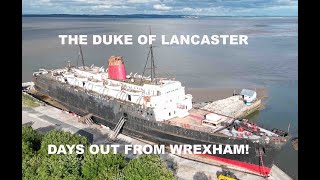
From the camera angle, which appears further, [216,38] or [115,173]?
[216,38]

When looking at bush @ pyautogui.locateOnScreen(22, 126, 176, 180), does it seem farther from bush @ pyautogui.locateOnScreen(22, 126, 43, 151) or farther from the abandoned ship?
the abandoned ship

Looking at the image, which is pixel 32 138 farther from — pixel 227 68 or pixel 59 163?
pixel 227 68

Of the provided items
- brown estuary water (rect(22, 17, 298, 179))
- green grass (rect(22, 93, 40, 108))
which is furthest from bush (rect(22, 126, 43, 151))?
brown estuary water (rect(22, 17, 298, 179))

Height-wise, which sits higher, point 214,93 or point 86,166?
point 214,93

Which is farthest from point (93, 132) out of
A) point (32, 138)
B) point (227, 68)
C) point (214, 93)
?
point (227, 68)

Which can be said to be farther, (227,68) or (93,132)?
(227,68)

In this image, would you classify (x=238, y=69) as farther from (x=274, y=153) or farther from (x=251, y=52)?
(x=274, y=153)

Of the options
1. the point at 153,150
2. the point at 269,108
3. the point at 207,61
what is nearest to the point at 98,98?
the point at 153,150
